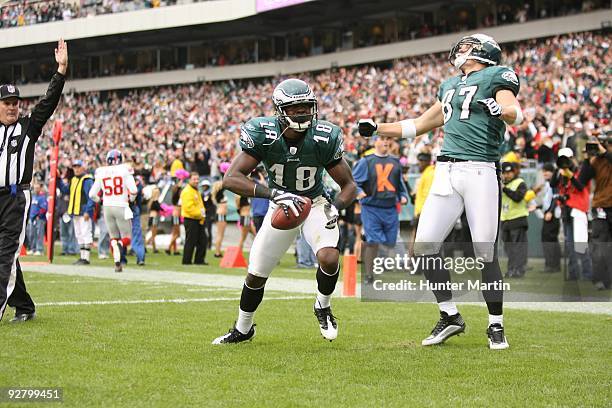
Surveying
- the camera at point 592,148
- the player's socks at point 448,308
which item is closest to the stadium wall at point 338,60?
the camera at point 592,148

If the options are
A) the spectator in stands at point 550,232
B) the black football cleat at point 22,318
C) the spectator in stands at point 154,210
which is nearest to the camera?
the black football cleat at point 22,318

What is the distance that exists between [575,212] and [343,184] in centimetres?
663

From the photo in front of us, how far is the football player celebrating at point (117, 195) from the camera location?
14422mm

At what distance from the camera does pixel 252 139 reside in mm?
6113

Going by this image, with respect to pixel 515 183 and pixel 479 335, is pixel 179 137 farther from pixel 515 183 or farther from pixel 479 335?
pixel 479 335

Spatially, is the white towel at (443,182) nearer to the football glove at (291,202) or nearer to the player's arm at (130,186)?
the football glove at (291,202)

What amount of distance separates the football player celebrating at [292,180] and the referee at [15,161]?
1841 millimetres

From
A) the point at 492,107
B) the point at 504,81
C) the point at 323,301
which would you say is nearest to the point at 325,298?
the point at 323,301

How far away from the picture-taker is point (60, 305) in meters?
8.84

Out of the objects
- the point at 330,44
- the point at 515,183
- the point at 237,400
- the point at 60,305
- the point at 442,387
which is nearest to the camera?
the point at 237,400

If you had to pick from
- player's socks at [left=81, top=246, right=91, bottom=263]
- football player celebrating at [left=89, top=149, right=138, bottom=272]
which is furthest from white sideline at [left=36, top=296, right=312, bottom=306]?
player's socks at [left=81, top=246, right=91, bottom=263]

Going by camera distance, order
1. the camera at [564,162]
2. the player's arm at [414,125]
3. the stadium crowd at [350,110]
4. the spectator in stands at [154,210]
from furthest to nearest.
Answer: the spectator in stands at [154,210]
the stadium crowd at [350,110]
the camera at [564,162]
the player's arm at [414,125]

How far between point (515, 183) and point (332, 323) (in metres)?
7.51

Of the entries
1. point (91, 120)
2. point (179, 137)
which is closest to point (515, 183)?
point (179, 137)
